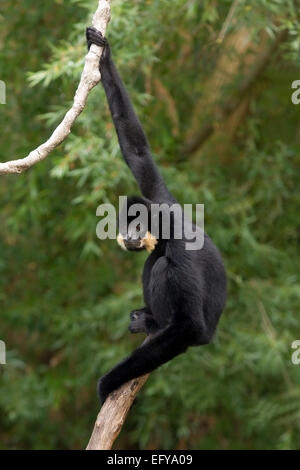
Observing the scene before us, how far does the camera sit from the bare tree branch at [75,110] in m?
3.36

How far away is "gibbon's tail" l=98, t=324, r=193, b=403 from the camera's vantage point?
12.4ft

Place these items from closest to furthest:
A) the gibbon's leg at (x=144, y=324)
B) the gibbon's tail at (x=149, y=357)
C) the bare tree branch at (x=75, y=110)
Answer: the bare tree branch at (x=75, y=110) → the gibbon's tail at (x=149, y=357) → the gibbon's leg at (x=144, y=324)

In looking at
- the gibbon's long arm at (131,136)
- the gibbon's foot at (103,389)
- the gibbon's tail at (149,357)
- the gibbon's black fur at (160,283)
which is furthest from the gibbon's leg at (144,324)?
the gibbon's long arm at (131,136)

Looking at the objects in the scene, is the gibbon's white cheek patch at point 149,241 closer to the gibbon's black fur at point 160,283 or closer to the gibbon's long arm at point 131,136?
the gibbon's black fur at point 160,283

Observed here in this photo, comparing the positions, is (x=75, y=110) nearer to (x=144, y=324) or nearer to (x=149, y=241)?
(x=149, y=241)

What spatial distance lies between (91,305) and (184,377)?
1191mm

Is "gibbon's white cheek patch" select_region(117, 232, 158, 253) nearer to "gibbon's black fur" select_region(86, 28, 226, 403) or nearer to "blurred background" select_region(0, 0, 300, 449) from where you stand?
"gibbon's black fur" select_region(86, 28, 226, 403)

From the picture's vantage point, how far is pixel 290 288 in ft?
21.8

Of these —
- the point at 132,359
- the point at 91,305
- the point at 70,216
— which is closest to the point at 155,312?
the point at 132,359

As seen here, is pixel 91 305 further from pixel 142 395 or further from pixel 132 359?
pixel 132 359

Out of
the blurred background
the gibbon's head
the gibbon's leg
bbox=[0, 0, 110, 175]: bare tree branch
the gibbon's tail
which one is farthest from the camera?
the blurred background

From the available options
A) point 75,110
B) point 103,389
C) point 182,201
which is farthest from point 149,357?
point 182,201

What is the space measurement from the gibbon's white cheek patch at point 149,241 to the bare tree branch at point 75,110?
78cm

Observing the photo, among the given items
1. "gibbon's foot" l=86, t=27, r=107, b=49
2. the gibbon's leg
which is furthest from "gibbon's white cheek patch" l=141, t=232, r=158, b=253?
"gibbon's foot" l=86, t=27, r=107, b=49
